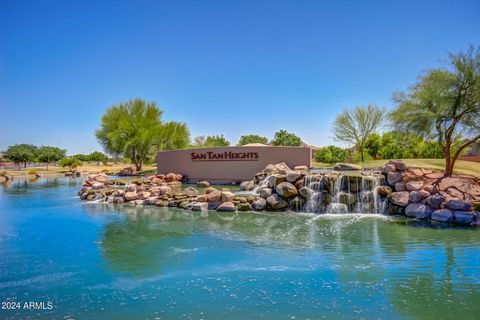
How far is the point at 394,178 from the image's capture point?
14258 millimetres

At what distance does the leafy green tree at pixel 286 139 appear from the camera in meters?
48.9

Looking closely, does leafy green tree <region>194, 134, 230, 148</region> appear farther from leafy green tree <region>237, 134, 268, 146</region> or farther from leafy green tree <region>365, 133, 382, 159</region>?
leafy green tree <region>365, 133, 382, 159</region>

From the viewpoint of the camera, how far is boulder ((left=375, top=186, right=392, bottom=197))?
13.9 m

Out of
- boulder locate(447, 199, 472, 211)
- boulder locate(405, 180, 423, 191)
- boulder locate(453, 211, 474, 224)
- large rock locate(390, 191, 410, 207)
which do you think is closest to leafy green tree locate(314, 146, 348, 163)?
boulder locate(405, 180, 423, 191)

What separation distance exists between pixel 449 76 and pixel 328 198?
7.36m

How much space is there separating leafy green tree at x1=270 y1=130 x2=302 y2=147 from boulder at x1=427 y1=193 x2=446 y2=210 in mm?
35939

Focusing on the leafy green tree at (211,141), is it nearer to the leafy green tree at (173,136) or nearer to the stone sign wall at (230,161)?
the leafy green tree at (173,136)

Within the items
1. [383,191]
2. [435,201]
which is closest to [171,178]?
[383,191]

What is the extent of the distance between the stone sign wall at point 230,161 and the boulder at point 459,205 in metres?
11.3

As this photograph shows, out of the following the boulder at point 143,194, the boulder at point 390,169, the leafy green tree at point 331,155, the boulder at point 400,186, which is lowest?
the boulder at point 143,194

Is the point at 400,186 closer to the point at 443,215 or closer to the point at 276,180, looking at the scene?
the point at 443,215

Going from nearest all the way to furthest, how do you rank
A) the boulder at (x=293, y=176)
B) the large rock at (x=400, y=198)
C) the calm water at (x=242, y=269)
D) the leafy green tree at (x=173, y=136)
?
the calm water at (x=242, y=269), the large rock at (x=400, y=198), the boulder at (x=293, y=176), the leafy green tree at (x=173, y=136)

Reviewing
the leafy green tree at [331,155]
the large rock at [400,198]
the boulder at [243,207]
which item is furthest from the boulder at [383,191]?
the leafy green tree at [331,155]

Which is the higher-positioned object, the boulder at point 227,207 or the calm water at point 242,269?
the boulder at point 227,207
